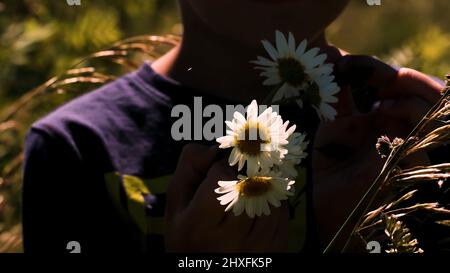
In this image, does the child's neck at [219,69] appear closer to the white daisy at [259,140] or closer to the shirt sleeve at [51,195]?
the shirt sleeve at [51,195]

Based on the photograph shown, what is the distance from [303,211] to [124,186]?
0.34m

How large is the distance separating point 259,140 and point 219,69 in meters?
0.57

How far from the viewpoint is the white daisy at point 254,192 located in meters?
0.88

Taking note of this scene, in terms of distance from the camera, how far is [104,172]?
146 centimetres

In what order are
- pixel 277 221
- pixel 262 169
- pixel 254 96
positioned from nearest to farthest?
pixel 262 169
pixel 277 221
pixel 254 96

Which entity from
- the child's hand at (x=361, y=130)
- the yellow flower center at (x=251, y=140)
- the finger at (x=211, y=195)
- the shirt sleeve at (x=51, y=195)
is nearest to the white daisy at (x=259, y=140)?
the yellow flower center at (x=251, y=140)

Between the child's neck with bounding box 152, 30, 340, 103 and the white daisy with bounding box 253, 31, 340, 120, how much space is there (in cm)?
38

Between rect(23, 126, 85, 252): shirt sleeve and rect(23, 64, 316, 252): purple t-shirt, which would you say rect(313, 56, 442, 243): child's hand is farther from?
rect(23, 126, 85, 252): shirt sleeve

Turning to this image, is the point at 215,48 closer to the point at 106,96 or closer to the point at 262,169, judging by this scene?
the point at 106,96

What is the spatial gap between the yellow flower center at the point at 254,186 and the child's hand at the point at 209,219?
0.10m

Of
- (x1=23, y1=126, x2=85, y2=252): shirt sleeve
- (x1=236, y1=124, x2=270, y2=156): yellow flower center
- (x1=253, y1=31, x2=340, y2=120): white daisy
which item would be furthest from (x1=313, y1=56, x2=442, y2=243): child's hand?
(x1=23, y1=126, x2=85, y2=252): shirt sleeve

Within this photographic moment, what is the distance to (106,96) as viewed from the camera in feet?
5.13

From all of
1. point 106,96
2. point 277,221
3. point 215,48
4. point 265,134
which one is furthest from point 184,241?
point 106,96

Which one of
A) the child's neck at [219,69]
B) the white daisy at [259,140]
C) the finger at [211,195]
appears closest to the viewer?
the white daisy at [259,140]
